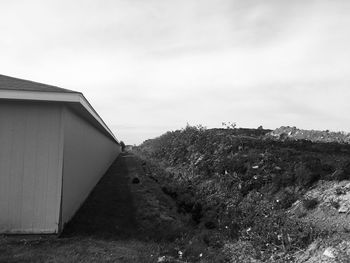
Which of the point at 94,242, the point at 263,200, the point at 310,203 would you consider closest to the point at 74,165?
the point at 94,242

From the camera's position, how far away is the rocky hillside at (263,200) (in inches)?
232

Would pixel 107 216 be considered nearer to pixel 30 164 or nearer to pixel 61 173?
pixel 61 173

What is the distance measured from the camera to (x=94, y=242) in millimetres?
6855

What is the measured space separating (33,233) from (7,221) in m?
0.57

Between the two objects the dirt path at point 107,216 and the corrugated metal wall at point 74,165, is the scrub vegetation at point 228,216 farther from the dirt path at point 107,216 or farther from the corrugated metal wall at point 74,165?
the corrugated metal wall at point 74,165

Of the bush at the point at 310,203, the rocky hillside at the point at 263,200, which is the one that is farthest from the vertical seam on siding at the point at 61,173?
the bush at the point at 310,203

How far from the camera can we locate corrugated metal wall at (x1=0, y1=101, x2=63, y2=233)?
7348mm

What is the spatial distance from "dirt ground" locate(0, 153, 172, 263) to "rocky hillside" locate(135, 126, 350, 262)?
82 cm

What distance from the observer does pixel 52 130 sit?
7.55 metres

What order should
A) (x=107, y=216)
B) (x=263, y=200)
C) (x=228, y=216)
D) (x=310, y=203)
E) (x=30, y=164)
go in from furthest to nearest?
(x=107, y=216)
(x=228, y=216)
(x=263, y=200)
(x=30, y=164)
(x=310, y=203)

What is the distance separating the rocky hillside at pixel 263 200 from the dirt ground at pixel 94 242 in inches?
32.4

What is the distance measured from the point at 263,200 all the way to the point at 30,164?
471cm

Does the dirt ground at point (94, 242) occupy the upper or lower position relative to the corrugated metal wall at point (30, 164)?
lower

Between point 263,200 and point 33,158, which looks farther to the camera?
point 263,200
